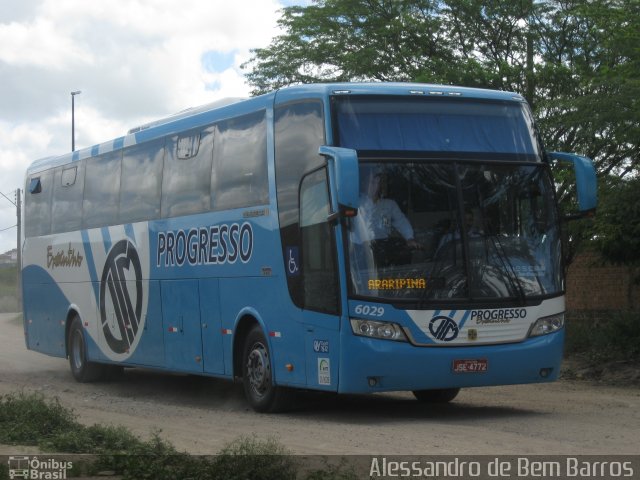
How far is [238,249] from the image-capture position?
13766 millimetres

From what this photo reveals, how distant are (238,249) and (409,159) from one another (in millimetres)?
2799

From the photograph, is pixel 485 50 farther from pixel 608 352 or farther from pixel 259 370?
pixel 259 370

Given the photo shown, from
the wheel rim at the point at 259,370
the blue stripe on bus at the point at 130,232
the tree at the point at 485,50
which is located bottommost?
the wheel rim at the point at 259,370

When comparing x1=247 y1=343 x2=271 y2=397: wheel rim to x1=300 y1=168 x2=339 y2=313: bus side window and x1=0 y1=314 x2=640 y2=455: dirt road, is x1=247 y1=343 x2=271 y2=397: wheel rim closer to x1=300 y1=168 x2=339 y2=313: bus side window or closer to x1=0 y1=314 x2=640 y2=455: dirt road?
x1=0 y1=314 x2=640 y2=455: dirt road

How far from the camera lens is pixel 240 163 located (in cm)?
1383

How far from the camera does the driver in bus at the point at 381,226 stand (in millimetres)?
11680

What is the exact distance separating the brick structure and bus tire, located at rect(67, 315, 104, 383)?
10917mm

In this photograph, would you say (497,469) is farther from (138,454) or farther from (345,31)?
(345,31)

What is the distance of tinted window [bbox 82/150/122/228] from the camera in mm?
17484

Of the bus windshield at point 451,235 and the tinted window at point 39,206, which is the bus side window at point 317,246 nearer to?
the bus windshield at point 451,235

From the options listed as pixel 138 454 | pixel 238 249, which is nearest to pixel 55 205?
pixel 238 249

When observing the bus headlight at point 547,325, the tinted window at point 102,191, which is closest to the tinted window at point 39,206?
the tinted window at point 102,191

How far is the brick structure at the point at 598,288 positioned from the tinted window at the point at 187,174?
38.0ft

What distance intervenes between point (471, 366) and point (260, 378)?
9.21ft
